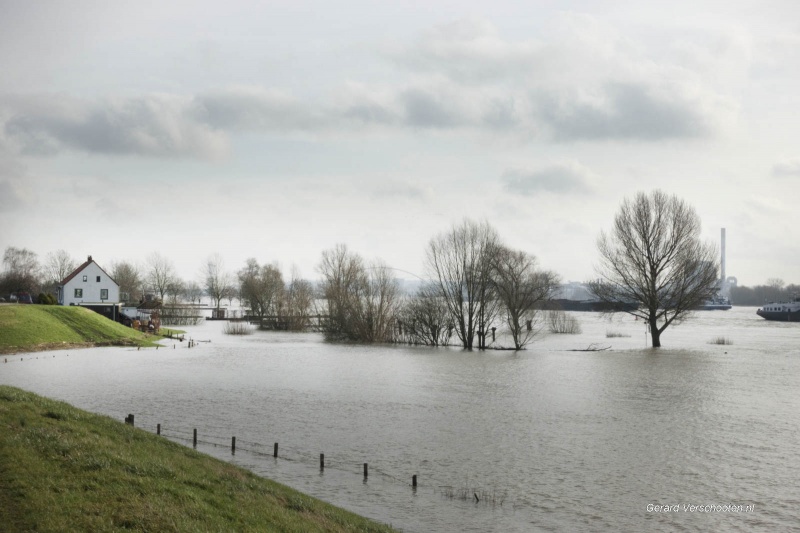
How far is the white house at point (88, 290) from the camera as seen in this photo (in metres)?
96.5

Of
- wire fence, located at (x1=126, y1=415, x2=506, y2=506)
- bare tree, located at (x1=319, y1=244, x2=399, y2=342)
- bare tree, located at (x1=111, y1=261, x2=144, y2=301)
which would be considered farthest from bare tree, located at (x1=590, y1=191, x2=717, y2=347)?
bare tree, located at (x1=111, y1=261, x2=144, y2=301)

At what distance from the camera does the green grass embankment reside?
59.8m

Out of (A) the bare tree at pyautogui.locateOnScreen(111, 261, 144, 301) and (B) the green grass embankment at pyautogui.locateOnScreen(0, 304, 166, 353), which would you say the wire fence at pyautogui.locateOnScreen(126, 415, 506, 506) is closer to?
(B) the green grass embankment at pyautogui.locateOnScreen(0, 304, 166, 353)

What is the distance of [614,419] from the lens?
28.9 meters

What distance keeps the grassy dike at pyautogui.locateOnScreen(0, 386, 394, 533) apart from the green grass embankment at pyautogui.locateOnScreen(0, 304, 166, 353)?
47.2 m

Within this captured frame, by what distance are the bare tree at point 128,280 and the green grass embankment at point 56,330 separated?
68.0 meters

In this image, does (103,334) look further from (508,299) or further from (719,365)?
(719,365)

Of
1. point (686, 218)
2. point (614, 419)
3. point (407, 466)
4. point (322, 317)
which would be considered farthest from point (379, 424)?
point (322, 317)

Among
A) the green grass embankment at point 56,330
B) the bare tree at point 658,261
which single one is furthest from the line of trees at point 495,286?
the green grass embankment at point 56,330

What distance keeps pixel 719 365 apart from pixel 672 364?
3463 mm

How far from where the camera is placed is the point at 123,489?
1236 centimetres

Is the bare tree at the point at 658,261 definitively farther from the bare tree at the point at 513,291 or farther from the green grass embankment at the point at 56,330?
the green grass embankment at the point at 56,330

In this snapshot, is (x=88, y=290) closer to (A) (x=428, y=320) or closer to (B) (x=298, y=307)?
(B) (x=298, y=307)

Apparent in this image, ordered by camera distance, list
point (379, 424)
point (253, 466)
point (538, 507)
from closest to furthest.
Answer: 1. point (538, 507)
2. point (253, 466)
3. point (379, 424)
